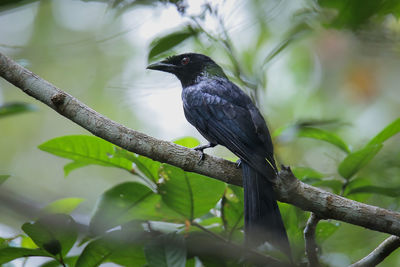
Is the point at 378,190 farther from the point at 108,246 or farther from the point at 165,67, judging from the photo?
the point at 165,67

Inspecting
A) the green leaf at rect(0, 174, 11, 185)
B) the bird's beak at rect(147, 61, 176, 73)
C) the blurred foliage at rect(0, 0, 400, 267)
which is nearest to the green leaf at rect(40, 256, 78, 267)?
the blurred foliage at rect(0, 0, 400, 267)

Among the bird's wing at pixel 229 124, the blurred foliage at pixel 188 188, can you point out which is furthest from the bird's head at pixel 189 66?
the blurred foliage at pixel 188 188

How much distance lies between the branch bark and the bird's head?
169 cm

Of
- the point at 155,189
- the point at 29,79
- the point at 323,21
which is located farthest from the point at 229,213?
the point at 29,79

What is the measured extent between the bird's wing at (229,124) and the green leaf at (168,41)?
2.86 feet

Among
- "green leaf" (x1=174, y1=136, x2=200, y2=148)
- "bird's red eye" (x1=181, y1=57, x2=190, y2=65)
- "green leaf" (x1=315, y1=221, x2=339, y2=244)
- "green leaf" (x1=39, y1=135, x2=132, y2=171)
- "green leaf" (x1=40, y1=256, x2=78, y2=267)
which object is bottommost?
"green leaf" (x1=315, y1=221, x2=339, y2=244)

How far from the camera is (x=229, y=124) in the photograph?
3014 millimetres

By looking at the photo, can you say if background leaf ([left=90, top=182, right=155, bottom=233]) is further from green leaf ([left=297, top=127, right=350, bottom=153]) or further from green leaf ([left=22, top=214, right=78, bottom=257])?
green leaf ([left=297, top=127, right=350, bottom=153])

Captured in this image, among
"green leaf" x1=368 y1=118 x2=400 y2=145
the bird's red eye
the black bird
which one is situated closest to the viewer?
the black bird

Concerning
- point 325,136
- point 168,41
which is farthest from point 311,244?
point 168,41

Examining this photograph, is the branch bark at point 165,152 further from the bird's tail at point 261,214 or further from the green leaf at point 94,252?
the green leaf at point 94,252

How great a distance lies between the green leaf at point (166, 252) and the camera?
192 centimetres

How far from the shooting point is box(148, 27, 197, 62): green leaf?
2213 mm

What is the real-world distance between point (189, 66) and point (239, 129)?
4.20 feet
